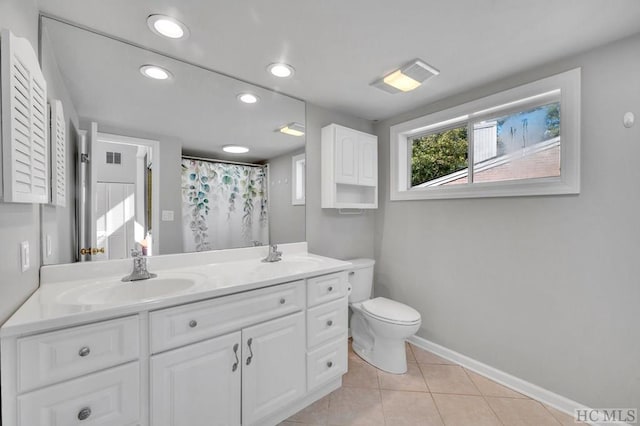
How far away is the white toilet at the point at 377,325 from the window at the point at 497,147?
896 millimetres

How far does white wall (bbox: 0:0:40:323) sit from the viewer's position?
0.85 metres

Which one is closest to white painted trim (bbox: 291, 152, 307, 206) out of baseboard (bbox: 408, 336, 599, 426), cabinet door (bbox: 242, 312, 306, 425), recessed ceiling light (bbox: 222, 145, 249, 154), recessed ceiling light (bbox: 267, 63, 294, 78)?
recessed ceiling light (bbox: 222, 145, 249, 154)

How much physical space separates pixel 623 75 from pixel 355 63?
58.3 inches

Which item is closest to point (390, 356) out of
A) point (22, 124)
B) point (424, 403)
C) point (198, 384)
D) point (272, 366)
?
point (424, 403)

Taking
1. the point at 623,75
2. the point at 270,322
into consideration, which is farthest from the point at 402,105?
the point at 270,322

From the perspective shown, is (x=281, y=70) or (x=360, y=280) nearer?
(x=281, y=70)

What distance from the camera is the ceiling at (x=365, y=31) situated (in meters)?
1.23

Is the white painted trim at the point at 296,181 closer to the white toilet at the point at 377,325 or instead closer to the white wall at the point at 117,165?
the white toilet at the point at 377,325

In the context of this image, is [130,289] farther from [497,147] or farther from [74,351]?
[497,147]

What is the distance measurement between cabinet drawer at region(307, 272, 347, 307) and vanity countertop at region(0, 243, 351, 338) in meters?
0.05

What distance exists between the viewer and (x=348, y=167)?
2.37 m

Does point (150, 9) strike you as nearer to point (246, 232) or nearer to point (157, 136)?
point (157, 136)

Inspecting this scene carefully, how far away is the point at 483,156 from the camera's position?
84.0 inches

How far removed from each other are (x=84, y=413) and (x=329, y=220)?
75.1 inches
